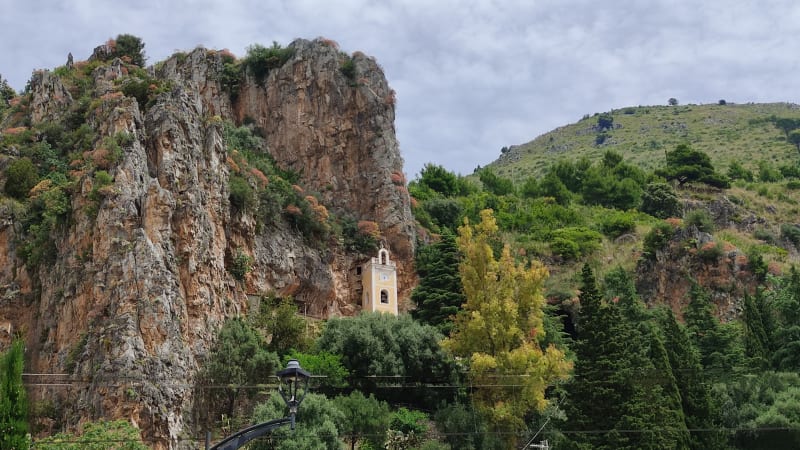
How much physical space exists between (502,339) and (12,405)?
759 inches

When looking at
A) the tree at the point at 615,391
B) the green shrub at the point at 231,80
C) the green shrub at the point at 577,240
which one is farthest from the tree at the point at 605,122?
the tree at the point at 615,391

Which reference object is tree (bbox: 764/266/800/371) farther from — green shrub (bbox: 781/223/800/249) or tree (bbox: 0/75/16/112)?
tree (bbox: 0/75/16/112)

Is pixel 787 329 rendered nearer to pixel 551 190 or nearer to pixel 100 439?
pixel 100 439

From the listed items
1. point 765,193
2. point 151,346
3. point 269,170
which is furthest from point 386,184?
point 765,193

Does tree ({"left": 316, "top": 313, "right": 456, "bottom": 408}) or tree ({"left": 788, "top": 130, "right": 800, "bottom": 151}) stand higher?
tree ({"left": 788, "top": 130, "right": 800, "bottom": 151})

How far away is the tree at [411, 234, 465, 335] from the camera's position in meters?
43.8

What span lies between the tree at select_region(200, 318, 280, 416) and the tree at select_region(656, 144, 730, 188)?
48736mm

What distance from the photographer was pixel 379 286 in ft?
159

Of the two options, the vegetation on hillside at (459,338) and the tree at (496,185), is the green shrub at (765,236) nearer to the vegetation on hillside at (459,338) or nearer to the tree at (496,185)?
the vegetation on hillside at (459,338)

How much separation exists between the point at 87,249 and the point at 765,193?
2325 inches

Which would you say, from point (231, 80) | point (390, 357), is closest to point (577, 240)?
point (390, 357)

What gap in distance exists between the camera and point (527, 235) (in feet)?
206

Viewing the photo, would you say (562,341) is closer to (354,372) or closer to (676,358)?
(676,358)

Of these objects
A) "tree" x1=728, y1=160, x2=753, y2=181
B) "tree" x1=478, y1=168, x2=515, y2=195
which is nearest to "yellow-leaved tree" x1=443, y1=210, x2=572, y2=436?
"tree" x1=478, y1=168, x2=515, y2=195
